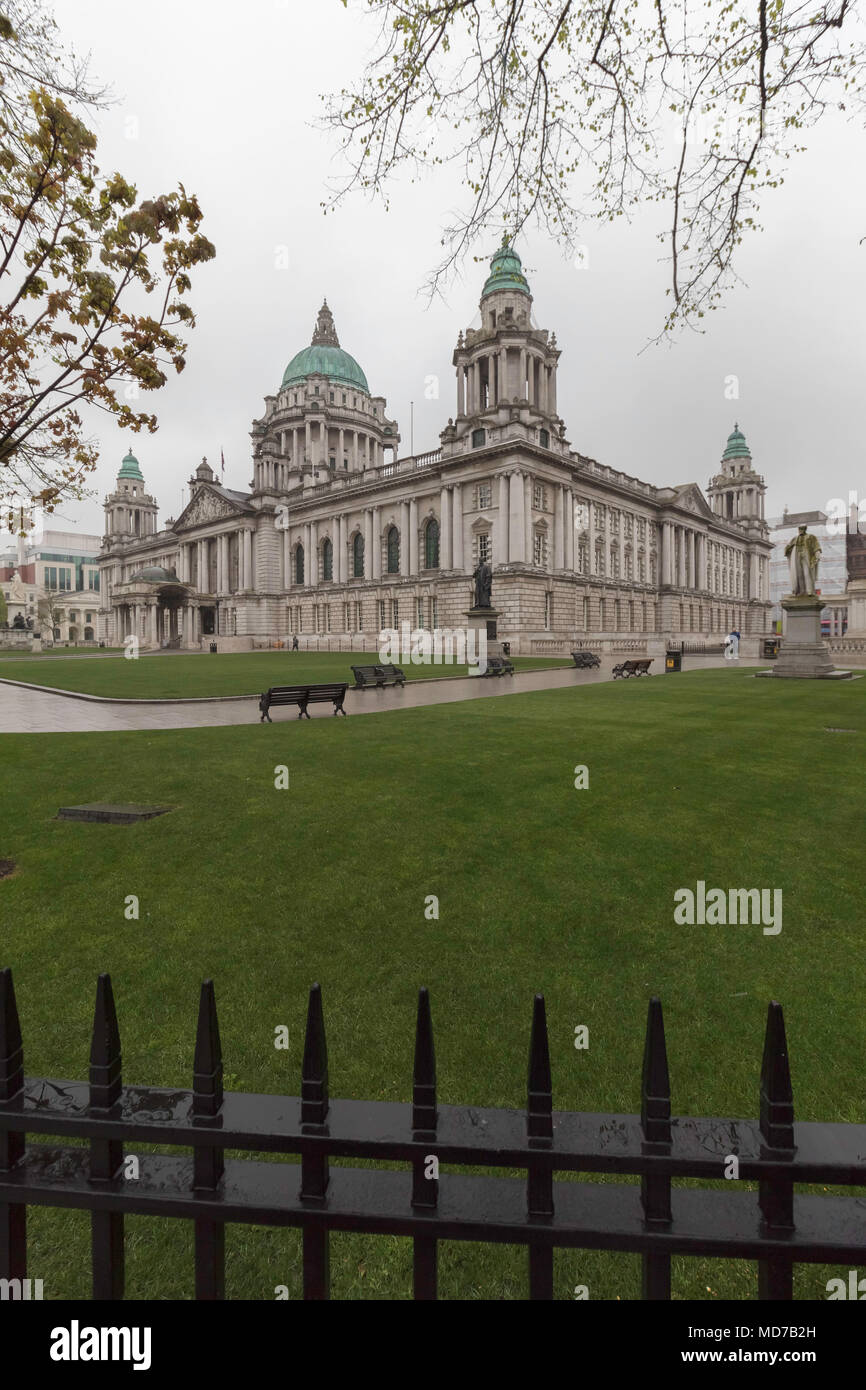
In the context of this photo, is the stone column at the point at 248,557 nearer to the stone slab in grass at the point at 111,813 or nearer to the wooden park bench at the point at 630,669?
the wooden park bench at the point at 630,669

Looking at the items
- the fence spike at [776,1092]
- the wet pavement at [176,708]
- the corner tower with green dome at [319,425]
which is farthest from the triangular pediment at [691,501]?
the fence spike at [776,1092]

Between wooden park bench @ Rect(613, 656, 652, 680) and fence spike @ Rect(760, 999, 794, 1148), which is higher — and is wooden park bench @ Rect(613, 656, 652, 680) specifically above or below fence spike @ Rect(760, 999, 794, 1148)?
above

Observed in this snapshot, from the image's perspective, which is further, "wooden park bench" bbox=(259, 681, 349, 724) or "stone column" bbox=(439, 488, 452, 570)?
"stone column" bbox=(439, 488, 452, 570)

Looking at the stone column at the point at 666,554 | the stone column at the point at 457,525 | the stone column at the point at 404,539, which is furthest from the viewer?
the stone column at the point at 666,554

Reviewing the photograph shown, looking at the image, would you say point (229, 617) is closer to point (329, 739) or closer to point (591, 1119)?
point (329, 739)

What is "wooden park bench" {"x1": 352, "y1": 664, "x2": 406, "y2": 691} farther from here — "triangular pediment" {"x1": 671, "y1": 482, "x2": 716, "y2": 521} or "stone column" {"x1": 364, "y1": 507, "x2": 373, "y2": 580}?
"triangular pediment" {"x1": 671, "y1": 482, "x2": 716, "y2": 521}

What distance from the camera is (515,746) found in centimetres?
1013

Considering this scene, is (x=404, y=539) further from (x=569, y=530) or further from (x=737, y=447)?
(x=737, y=447)

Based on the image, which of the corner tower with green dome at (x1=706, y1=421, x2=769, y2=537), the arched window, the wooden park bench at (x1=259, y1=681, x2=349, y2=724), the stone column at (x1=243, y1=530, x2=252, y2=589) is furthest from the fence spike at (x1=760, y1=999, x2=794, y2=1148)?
the corner tower with green dome at (x1=706, y1=421, x2=769, y2=537)

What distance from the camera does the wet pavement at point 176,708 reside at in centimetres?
1380

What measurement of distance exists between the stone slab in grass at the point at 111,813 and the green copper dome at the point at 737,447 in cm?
11097

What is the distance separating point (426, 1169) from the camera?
5.14ft

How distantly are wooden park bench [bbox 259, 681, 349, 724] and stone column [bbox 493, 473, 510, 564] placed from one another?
38637mm

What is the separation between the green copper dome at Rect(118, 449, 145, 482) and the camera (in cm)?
11025
